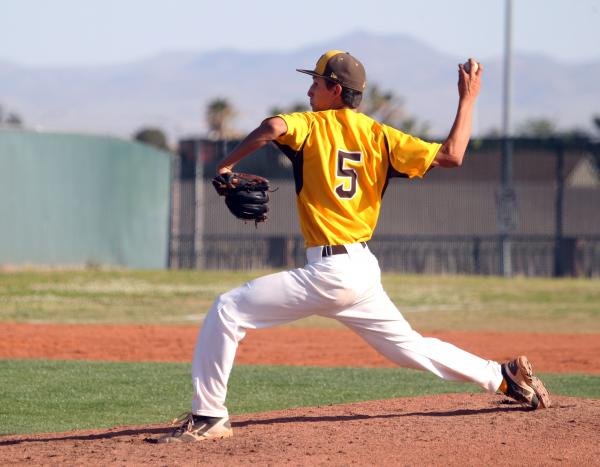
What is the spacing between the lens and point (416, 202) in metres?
25.9

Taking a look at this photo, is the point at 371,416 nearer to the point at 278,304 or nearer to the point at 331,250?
the point at 278,304

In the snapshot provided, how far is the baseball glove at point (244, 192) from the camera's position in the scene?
5684mm

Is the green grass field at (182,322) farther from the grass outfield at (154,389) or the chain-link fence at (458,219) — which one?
the chain-link fence at (458,219)

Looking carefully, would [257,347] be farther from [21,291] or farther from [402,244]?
[402,244]

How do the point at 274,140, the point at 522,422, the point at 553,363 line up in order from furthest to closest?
the point at 553,363 → the point at 522,422 → the point at 274,140

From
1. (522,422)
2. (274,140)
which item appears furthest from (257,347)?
(274,140)

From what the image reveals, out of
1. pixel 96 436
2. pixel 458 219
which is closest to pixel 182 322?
pixel 96 436

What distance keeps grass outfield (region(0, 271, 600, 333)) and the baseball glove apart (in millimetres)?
9063

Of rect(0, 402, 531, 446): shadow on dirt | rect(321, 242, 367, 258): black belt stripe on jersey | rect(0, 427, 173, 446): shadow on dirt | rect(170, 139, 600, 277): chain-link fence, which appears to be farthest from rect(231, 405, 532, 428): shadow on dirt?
rect(170, 139, 600, 277): chain-link fence

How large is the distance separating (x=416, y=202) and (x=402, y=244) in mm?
1033

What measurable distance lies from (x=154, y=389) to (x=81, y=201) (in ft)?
52.7

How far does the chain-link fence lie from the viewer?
25062mm

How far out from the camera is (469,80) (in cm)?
587

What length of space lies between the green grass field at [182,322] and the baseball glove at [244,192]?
200 centimetres
